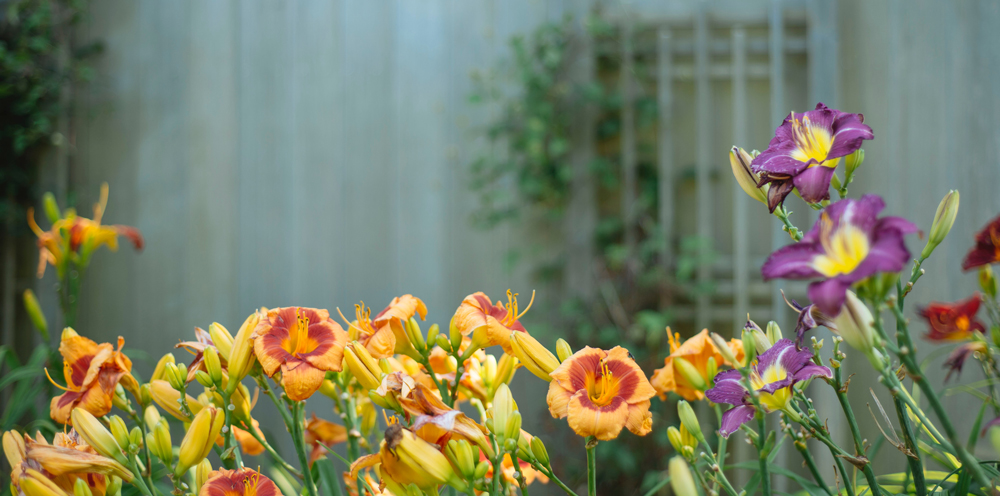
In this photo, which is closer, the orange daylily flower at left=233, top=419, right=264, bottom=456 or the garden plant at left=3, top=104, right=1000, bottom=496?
the garden plant at left=3, top=104, right=1000, bottom=496

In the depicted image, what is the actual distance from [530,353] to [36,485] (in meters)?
0.26

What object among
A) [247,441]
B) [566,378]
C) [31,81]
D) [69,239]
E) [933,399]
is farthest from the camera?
[31,81]

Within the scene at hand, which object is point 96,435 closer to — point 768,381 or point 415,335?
point 415,335

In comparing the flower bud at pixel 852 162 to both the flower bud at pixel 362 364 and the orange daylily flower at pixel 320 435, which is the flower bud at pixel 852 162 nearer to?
Answer: the flower bud at pixel 362 364

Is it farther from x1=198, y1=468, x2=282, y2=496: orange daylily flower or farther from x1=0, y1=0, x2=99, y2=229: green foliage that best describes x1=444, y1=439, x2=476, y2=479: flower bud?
x1=0, y1=0, x2=99, y2=229: green foliage

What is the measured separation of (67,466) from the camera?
296 millimetres

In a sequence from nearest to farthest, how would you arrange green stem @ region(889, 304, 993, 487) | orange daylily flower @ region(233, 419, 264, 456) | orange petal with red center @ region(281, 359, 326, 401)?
green stem @ region(889, 304, 993, 487) → orange petal with red center @ region(281, 359, 326, 401) → orange daylily flower @ region(233, 419, 264, 456)

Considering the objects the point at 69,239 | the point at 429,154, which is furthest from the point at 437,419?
the point at 429,154

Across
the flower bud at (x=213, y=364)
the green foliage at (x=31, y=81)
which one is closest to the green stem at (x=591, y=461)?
the flower bud at (x=213, y=364)

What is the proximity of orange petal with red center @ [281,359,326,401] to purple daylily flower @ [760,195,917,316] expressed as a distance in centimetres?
23

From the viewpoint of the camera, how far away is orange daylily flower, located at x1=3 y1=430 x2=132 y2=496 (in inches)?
11.6

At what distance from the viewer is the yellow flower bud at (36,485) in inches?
11.3

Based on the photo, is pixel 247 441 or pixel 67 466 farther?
pixel 247 441

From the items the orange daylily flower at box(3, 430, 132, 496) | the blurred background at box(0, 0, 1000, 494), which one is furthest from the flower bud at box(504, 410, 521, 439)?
the blurred background at box(0, 0, 1000, 494)
